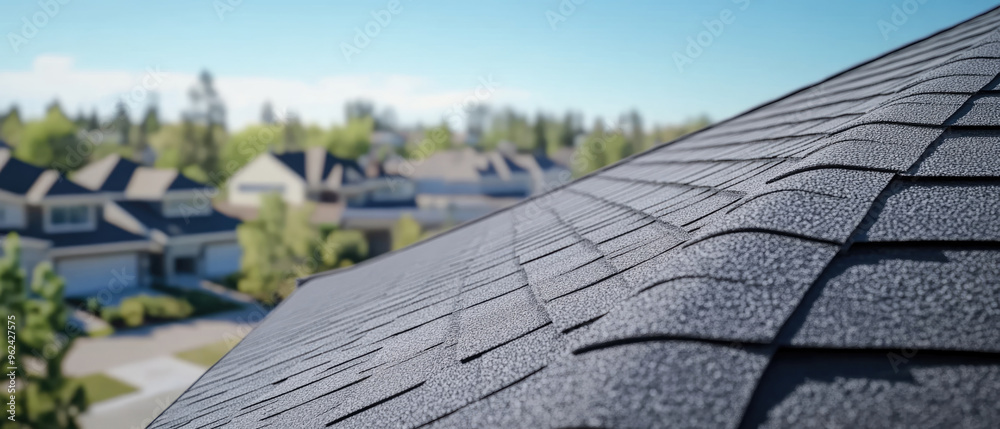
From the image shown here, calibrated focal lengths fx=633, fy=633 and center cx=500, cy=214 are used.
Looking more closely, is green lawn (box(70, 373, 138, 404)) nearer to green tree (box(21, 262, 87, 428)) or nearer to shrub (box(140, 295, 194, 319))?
green tree (box(21, 262, 87, 428))

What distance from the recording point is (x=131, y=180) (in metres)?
34.1

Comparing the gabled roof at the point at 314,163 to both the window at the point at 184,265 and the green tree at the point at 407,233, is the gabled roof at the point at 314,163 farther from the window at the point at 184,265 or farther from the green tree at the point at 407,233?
the green tree at the point at 407,233

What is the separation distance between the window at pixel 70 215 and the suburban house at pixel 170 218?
91.6 inches

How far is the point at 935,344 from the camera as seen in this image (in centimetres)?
106

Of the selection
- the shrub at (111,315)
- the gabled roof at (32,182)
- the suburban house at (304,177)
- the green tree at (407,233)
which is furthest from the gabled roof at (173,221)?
the suburban house at (304,177)

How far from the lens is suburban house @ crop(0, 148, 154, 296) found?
27578 mm

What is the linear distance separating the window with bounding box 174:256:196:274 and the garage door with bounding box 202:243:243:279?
0.67 metres

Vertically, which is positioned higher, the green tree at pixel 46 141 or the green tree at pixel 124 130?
the green tree at pixel 124 130

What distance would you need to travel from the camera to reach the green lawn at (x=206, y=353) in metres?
20.4

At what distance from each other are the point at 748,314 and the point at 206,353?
75.0ft

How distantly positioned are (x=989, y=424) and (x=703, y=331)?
41cm

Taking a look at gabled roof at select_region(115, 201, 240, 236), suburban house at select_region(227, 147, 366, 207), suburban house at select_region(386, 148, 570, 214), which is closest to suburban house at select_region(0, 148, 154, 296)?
gabled roof at select_region(115, 201, 240, 236)

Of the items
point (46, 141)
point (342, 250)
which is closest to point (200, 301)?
point (342, 250)

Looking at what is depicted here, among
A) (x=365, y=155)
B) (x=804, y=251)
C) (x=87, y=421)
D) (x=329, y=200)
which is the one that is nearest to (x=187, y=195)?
(x=329, y=200)
